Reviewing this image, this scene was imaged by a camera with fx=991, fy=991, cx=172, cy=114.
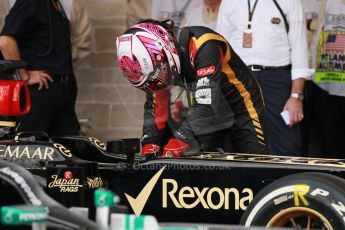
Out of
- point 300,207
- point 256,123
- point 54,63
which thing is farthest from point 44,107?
point 300,207

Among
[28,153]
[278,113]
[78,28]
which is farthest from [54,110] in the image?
[28,153]

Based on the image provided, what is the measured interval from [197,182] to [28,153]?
98 cm

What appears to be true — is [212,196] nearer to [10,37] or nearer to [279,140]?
[279,140]

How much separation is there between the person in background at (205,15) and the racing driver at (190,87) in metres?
2.41

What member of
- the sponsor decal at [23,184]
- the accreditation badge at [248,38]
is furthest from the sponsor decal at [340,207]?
the accreditation badge at [248,38]

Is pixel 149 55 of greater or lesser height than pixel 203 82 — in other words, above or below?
above

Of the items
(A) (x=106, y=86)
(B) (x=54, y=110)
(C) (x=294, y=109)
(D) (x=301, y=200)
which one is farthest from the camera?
(A) (x=106, y=86)

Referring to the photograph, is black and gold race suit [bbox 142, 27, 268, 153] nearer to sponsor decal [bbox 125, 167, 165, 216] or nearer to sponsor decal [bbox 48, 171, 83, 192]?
sponsor decal [bbox 125, 167, 165, 216]

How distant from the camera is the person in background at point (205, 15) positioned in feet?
28.1

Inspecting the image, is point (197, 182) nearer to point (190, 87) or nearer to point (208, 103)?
point (208, 103)

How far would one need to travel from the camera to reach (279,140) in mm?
7727

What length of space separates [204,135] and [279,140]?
2.07 metres

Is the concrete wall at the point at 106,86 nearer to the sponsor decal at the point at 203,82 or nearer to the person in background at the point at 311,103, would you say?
the person in background at the point at 311,103

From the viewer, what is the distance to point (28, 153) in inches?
218
